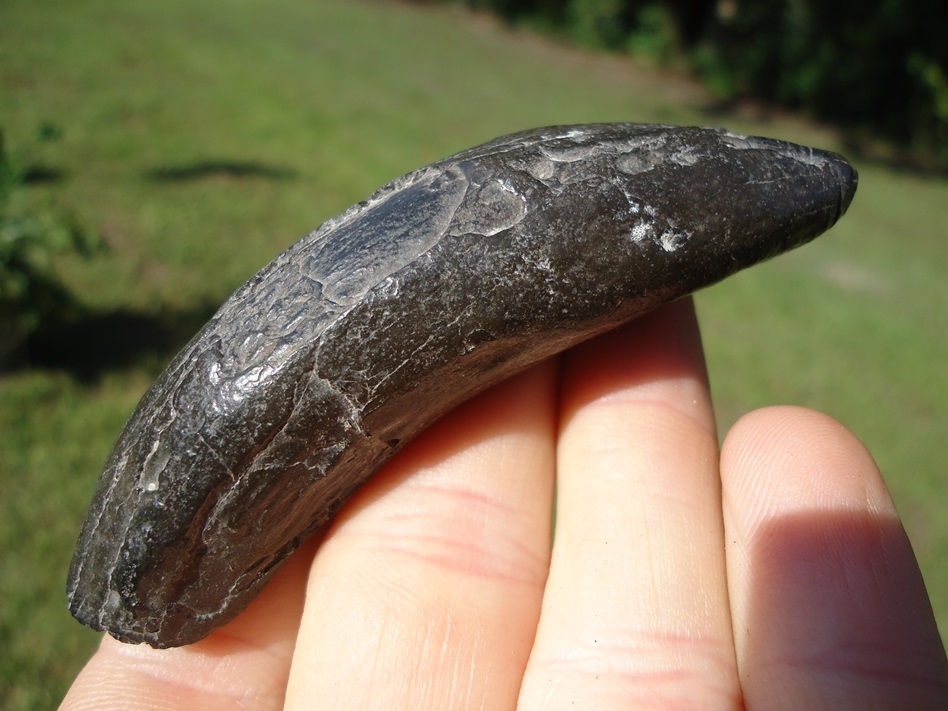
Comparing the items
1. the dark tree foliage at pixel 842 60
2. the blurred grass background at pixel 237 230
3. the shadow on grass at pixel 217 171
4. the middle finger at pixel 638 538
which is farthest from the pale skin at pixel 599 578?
the dark tree foliage at pixel 842 60

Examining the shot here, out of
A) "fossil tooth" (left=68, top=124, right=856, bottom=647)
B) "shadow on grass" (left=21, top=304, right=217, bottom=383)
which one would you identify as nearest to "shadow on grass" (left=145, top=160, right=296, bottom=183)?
"shadow on grass" (left=21, top=304, right=217, bottom=383)

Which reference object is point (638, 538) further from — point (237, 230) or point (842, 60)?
point (842, 60)

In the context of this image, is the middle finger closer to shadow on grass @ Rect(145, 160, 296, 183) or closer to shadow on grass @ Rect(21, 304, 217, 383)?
shadow on grass @ Rect(21, 304, 217, 383)

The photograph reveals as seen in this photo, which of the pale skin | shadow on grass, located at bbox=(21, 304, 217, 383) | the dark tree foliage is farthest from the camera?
the dark tree foliage

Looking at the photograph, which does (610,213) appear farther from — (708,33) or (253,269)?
(708,33)

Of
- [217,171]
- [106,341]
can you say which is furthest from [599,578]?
[217,171]

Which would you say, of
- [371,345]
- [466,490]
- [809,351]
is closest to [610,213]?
[371,345]

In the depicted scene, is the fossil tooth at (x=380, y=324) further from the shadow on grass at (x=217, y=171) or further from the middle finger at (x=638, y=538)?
the shadow on grass at (x=217, y=171)
